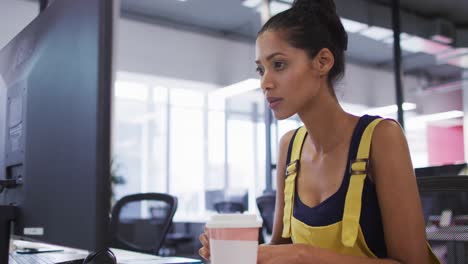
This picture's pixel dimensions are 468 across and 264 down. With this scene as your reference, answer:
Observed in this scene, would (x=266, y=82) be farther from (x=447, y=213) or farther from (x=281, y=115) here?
(x=447, y=213)

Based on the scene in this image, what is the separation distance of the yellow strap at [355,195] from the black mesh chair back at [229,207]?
462 cm

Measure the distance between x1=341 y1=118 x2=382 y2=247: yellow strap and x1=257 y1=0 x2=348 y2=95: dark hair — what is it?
211 mm

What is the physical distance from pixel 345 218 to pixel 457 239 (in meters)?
0.76

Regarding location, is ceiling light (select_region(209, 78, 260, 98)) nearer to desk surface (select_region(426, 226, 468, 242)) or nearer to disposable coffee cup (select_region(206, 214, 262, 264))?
desk surface (select_region(426, 226, 468, 242))

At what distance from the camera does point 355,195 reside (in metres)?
1.04

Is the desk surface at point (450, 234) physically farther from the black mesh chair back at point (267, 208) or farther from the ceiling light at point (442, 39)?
the ceiling light at point (442, 39)

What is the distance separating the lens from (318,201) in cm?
115

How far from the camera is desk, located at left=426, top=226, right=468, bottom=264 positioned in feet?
4.57

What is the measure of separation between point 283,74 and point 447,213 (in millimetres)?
714

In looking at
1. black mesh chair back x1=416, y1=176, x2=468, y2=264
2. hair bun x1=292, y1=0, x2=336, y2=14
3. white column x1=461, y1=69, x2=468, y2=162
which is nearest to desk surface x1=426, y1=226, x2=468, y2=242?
black mesh chair back x1=416, y1=176, x2=468, y2=264

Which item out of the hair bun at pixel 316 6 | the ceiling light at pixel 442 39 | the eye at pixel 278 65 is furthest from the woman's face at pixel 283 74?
the ceiling light at pixel 442 39

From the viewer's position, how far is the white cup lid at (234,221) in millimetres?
560

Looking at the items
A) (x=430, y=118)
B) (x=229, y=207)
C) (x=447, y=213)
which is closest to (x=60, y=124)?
(x=447, y=213)

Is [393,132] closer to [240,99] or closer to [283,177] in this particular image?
[283,177]
